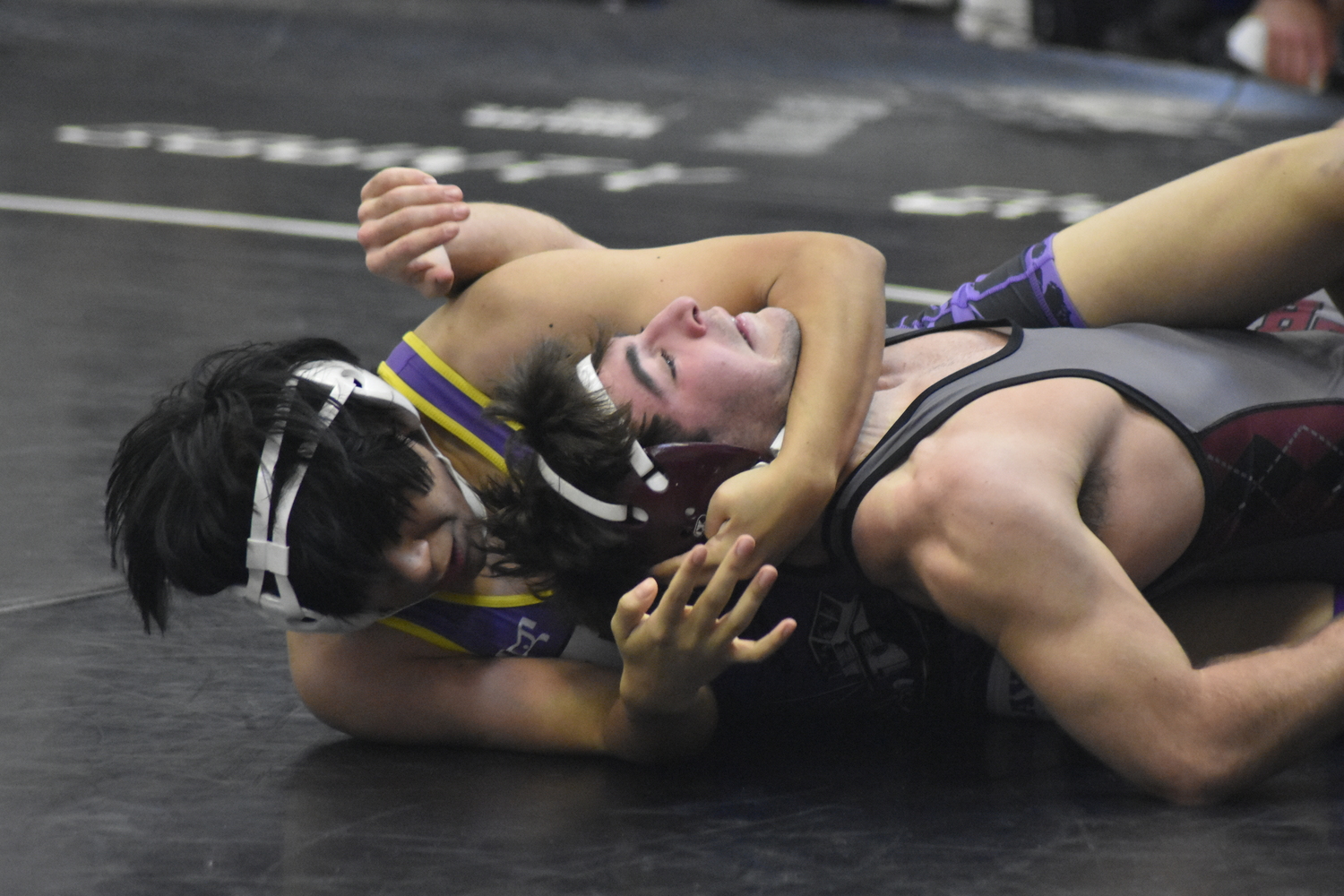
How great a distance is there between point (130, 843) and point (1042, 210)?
3.23 meters

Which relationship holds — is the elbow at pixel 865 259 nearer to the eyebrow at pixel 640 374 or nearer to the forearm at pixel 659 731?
the eyebrow at pixel 640 374

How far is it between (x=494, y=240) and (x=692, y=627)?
69cm

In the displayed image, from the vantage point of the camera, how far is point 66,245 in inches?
141

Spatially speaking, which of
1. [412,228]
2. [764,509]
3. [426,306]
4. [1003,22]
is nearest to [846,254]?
[764,509]

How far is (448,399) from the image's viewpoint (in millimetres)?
1712

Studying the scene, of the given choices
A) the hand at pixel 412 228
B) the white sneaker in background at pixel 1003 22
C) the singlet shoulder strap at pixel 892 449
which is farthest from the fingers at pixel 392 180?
the white sneaker in background at pixel 1003 22

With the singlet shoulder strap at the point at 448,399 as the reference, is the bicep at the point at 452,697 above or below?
below

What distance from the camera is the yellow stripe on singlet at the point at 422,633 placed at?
163cm

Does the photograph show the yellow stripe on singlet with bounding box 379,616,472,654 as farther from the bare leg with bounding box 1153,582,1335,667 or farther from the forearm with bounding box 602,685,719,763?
the bare leg with bounding box 1153,582,1335,667

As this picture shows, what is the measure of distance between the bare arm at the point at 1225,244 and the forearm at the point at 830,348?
11.8 inches

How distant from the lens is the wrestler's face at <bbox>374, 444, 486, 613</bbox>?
151 cm

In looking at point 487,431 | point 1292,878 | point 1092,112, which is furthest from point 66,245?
point 1092,112

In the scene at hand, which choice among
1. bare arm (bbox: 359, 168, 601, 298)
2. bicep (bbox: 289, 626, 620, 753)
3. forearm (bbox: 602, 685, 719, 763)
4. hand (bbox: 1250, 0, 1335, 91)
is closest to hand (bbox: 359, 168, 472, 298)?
bare arm (bbox: 359, 168, 601, 298)

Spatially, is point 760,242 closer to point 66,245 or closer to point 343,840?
point 343,840
